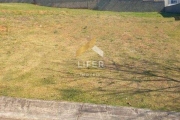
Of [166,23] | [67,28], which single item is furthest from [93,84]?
[166,23]

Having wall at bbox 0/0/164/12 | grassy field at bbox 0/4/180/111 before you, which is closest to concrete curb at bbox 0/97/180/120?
grassy field at bbox 0/4/180/111

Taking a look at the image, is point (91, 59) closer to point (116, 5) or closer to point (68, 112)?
point (68, 112)

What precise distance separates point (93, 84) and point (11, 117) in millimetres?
1959

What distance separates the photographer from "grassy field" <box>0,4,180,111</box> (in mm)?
5352

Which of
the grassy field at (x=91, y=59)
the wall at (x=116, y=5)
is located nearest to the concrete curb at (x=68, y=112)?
the grassy field at (x=91, y=59)

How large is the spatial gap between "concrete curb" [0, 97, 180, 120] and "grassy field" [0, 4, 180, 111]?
0.24 meters

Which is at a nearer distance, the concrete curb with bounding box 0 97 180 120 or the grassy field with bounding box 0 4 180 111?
the concrete curb with bounding box 0 97 180 120

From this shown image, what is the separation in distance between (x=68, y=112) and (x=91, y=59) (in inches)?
117

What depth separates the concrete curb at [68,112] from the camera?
4.59 m

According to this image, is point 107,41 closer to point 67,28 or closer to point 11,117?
point 67,28

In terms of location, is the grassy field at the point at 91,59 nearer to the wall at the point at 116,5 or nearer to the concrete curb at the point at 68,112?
the concrete curb at the point at 68,112

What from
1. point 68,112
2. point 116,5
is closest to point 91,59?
point 68,112

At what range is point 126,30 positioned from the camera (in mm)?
11000

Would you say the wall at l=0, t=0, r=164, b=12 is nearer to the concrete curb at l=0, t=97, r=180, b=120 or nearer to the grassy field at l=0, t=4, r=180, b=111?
the grassy field at l=0, t=4, r=180, b=111
